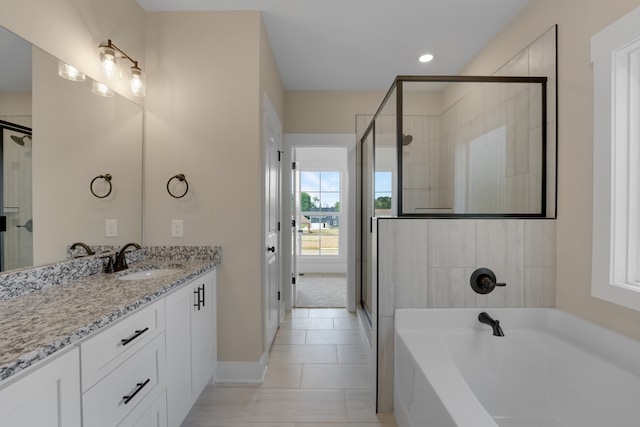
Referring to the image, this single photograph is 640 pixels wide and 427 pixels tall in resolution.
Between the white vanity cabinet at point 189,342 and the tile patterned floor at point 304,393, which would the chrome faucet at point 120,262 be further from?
the tile patterned floor at point 304,393

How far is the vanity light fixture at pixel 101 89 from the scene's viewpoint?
177 centimetres

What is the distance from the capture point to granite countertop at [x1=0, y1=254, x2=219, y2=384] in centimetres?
78

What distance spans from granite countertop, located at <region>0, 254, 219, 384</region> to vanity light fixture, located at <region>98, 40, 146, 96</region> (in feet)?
3.91

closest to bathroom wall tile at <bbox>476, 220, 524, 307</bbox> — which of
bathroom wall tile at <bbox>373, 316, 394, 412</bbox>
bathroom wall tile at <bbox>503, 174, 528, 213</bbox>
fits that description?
bathroom wall tile at <bbox>503, 174, 528, 213</bbox>

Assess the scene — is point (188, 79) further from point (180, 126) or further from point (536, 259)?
point (536, 259)

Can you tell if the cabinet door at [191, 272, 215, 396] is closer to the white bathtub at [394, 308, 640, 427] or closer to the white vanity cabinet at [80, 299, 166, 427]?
the white vanity cabinet at [80, 299, 166, 427]

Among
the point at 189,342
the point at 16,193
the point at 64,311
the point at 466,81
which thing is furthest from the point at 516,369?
the point at 16,193

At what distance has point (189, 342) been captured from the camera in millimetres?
1759

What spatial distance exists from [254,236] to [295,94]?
2187mm

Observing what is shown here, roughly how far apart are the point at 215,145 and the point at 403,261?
1518 millimetres

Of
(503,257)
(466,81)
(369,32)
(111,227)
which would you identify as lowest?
(503,257)

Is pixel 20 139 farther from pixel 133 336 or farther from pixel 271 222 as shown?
pixel 271 222

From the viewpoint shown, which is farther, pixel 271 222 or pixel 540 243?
pixel 271 222

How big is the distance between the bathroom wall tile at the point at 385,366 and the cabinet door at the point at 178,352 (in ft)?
3.69
